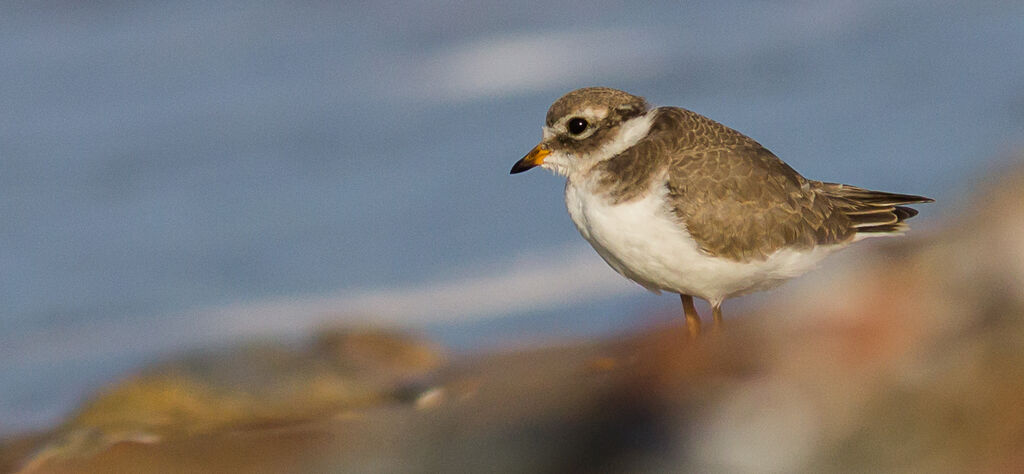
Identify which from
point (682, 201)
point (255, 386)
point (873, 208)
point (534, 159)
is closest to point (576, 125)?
point (534, 159)

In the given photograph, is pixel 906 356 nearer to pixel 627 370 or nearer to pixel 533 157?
pixel 627 370

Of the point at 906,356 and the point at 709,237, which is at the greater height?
the point at 709,237

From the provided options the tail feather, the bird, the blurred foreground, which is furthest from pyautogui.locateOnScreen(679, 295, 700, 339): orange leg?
the tail feather

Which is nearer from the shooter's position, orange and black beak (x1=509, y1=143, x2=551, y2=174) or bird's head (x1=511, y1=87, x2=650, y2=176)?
bird's head (x1=511, y1=87, x2=650, y2=176)

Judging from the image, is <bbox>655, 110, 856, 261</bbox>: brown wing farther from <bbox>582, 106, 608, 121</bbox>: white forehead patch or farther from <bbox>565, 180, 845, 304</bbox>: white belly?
<bbox>582, 106, 608, 121</bbox>: white forehead patch

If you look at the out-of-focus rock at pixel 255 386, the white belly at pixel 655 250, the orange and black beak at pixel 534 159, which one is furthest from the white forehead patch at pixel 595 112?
the out-of-focus rock at pixel 255 386

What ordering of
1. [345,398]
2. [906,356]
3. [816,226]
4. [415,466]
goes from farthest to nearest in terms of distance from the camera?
[345,398] → [816,226] → [415,466] → [906,356]

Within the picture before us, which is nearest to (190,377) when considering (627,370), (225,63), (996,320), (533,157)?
(533,157)
